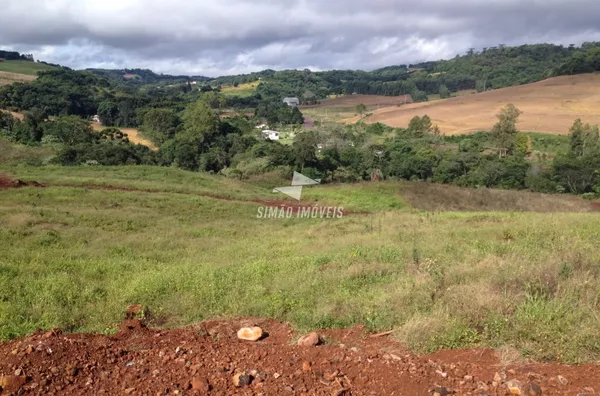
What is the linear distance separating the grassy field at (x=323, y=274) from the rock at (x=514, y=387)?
574 mm

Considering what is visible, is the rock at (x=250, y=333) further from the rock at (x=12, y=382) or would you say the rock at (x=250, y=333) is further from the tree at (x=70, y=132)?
the tree at (x=70, y=132)

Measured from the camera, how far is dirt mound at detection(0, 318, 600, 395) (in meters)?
3.23

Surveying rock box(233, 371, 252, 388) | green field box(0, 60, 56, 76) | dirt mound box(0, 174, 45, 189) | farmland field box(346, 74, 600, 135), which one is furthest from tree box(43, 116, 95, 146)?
green field box(0, 60, 56, 76)

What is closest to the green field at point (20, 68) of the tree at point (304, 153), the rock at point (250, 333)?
the tree at point (304, 153)

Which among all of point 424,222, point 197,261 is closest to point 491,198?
point 424,222

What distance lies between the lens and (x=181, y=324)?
197 inches

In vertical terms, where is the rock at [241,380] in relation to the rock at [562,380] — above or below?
below

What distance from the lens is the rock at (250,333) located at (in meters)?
4.33

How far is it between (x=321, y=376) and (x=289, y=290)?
2.54 meters

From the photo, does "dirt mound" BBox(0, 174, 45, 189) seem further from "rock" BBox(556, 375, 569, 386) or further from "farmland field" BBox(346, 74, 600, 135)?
"farmland field" BBox(346, 74, 600, 135)

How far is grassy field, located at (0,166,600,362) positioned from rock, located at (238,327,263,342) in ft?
1.97

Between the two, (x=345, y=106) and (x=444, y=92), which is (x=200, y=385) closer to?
(x=345, y=106)

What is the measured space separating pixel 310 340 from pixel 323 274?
256cm

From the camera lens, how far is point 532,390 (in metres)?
3.12
